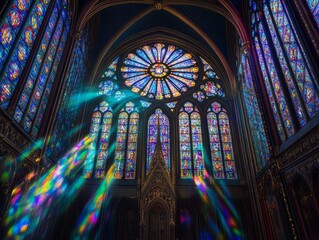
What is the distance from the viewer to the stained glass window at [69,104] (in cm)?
1045

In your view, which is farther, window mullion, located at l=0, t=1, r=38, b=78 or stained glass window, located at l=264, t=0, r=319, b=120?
stained glass window, located at l=264, t=0, r=319, b=120

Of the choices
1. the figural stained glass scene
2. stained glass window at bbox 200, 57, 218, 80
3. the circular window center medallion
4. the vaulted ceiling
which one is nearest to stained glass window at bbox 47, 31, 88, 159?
the figural stained glass scene

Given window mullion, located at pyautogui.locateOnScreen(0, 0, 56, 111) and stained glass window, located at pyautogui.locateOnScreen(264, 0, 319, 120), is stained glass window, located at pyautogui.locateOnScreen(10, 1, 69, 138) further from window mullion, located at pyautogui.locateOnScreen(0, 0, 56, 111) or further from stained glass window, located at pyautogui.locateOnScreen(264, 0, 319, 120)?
stained glass window, located at pyautogui.locateOnScreen(264, 0, 319, 120)

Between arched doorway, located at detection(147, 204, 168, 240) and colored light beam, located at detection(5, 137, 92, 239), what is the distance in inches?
166

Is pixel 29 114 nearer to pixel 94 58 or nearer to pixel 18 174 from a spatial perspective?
pixel 18 174

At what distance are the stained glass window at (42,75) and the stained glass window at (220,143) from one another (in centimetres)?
956

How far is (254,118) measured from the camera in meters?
11.8

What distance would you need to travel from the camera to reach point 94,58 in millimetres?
15570

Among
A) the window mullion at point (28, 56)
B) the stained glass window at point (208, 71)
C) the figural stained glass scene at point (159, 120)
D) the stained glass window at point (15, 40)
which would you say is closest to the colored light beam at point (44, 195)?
the figural stained glass scene at point (159, 120)

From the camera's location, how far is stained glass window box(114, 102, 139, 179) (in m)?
13.3

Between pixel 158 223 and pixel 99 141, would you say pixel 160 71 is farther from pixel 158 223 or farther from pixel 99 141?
pixel 158 223

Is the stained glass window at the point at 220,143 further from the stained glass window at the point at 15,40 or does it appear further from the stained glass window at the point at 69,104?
the stained glass window at the point at 15,40

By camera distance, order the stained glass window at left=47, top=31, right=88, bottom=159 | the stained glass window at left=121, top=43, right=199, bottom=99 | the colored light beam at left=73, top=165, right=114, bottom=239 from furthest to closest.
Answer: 1. the stained glass window at left=121, top=43, right=199, bottom=99
2. the colored light beam at left=73, top=165, right=114, bottom=239
3. the stained glass window at left=47, top=31, right=88, bottom=159

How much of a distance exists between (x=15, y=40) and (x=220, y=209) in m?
11.3
